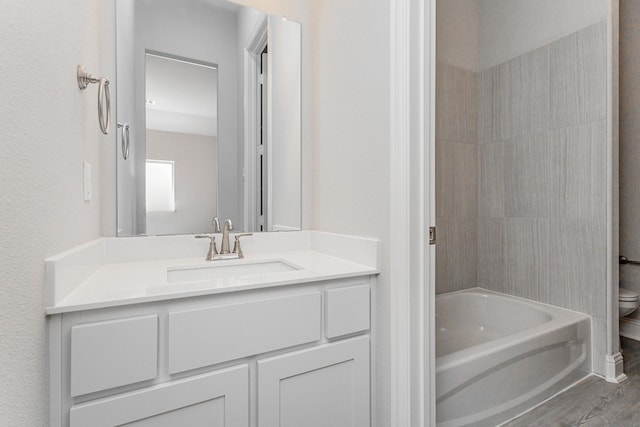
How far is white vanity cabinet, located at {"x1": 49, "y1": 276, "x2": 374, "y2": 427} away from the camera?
78cm

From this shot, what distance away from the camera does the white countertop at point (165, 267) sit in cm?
82

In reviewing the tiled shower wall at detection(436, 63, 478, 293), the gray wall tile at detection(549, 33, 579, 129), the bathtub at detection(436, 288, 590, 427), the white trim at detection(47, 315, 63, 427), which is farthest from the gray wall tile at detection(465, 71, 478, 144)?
the white trim at detection(47, 315, 63, 427)

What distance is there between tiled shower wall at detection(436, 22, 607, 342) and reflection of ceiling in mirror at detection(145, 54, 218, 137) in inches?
61.7

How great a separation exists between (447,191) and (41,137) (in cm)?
225

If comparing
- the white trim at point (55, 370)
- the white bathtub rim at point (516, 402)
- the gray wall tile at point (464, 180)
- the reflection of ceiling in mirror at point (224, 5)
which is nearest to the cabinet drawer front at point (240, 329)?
the white trim at point (55, 370)

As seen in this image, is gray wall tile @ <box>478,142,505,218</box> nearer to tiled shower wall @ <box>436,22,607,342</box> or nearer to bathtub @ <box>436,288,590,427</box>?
tiled shower wall @ <box>436,22,607,342</box>

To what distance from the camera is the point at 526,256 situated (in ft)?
7.27

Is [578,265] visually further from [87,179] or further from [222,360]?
[87,179]

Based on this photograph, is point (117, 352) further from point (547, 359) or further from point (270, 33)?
point (547, 359)

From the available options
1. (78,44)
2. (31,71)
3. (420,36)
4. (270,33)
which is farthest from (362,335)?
(270,33)

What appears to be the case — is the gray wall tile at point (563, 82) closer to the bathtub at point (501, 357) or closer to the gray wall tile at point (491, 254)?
the gray wall tile at point (491, 254)

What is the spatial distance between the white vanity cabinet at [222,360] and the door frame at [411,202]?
14 centimetres

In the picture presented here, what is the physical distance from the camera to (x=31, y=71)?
686 millimetres

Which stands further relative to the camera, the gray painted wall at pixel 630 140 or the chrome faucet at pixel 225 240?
the gray painted wall at pixel 630 140
